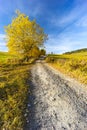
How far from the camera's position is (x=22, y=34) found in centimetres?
2816

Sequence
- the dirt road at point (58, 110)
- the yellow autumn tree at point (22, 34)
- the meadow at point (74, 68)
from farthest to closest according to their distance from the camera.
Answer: the yellow autumn tree at point (22, 34) < the meadow at point (74, 68) < the dirt road at point (58, 110)

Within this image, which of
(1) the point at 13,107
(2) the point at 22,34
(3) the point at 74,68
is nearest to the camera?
(1) the point at 13,107

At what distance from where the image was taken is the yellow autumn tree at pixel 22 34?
27.7 meters

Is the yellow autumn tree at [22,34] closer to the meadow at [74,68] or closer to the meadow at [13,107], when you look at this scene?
the meadow at [74,68]

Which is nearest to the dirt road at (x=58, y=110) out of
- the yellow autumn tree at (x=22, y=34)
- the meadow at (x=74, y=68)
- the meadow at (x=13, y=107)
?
the meadow at (x=13, y=107)

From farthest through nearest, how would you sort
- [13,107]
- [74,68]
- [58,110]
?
[74,68] → [13,107] → [58,110]

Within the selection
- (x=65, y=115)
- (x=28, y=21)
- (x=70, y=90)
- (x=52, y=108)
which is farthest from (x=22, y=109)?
(x=28, y=21)

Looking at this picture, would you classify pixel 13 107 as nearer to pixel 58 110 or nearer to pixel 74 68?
pixel 58 110

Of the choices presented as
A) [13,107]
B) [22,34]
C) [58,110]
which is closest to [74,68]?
[58,110]

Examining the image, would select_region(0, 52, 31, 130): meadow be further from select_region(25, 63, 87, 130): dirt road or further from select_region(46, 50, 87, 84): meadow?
select_region(46, 50, 87, 84): meadow

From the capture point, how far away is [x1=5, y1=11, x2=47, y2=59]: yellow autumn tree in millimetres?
27734

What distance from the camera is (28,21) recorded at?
92.7 ft

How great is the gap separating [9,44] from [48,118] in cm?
2410

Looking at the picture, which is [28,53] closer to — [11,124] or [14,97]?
[14,97]
